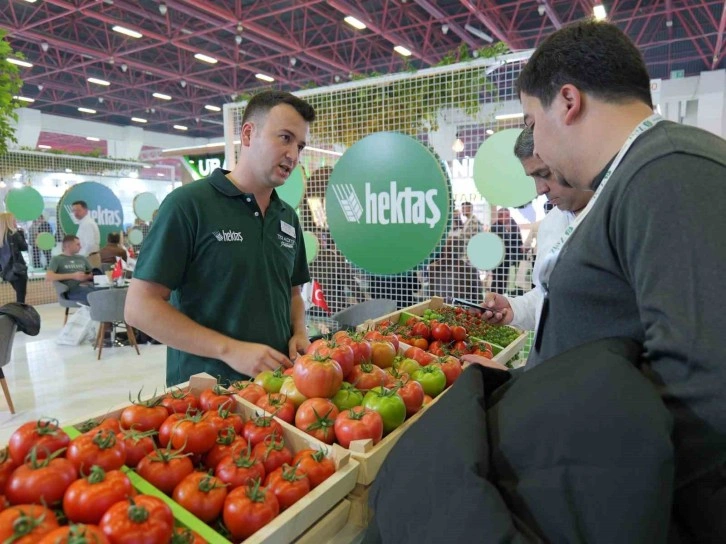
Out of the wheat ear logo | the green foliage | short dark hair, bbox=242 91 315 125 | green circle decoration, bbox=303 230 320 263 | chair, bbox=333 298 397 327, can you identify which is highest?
the green foliage

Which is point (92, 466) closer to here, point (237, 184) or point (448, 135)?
point (237, 184)

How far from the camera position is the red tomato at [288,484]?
1.14 meters

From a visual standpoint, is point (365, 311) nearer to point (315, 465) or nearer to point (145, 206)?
point (315, 465)

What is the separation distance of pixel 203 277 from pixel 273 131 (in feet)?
2.34

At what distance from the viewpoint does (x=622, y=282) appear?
0.96m

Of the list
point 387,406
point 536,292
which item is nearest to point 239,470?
point 387,406

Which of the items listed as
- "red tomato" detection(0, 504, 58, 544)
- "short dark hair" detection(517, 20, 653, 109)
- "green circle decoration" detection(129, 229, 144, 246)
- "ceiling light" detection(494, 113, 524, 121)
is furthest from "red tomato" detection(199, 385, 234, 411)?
"green circle decoration" detection(129, 229, 144, 246)

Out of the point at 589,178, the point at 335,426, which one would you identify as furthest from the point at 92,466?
the point at 589,178

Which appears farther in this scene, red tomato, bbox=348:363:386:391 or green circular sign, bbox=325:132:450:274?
green circular sign, bbox=325:132:450:274

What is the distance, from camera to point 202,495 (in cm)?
108

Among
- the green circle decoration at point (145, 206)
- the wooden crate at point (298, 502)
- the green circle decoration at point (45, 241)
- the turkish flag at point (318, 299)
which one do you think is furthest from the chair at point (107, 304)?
the green circle decoration at point (45, 241)

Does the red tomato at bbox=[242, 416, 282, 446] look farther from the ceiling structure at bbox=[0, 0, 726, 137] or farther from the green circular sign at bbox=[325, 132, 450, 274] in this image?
the ceiling structure at bbox=[0, 0, 726, 137]

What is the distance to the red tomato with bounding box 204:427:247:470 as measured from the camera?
1.25 metres

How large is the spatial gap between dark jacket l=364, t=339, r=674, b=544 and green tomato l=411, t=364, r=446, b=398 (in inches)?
38.5
